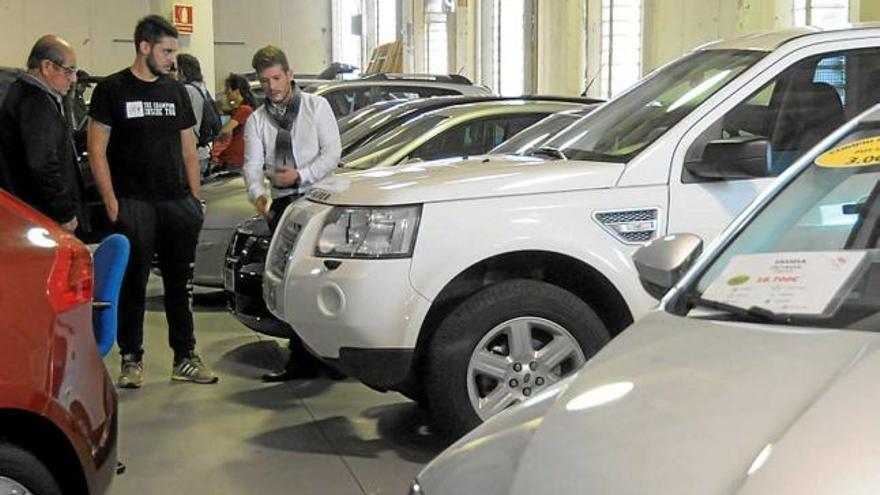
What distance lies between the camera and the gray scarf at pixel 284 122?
241 inches

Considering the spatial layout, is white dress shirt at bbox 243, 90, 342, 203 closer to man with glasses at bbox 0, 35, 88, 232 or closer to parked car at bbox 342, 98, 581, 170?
parked car at bbox 342, 98, 581, 170

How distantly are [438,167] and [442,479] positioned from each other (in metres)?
2.87

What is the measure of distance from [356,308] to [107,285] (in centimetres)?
92

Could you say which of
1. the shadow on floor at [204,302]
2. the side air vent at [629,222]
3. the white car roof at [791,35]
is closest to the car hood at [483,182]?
the side air vent at [629,222]

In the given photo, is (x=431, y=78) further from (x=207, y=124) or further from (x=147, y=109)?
(x=147, y=109)

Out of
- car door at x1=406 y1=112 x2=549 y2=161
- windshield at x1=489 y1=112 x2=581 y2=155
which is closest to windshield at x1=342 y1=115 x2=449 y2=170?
car door at x1=406 y1=112 x2=549 y2=161

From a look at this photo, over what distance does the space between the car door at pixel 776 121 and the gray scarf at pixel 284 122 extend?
2334mm

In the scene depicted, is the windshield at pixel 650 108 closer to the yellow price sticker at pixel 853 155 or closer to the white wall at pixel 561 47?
the yellow price sticker at pixel 853 155

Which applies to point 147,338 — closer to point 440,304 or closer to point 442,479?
point 440,304

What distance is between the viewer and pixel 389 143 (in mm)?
7059

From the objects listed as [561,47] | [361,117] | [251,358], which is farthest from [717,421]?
[561,47]

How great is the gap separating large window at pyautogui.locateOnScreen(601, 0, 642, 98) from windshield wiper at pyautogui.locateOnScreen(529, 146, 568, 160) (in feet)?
20.0

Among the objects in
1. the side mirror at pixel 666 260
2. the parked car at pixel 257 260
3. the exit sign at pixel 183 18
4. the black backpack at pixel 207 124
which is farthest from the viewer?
the exit sign at pixel 183 18

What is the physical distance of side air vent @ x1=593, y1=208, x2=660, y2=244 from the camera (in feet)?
14.9
